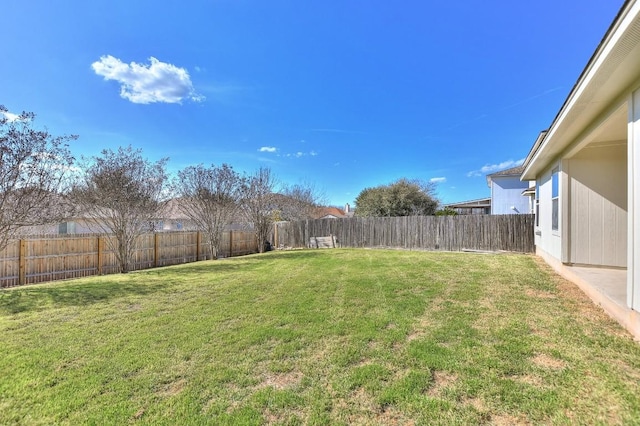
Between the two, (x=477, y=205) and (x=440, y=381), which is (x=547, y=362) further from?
(x=477, y=205)

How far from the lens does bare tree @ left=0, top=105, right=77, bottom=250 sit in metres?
7.30

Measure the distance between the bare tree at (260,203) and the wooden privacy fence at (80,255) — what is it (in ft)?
11.1

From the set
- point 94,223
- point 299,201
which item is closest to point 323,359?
point 94,223

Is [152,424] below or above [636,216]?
below

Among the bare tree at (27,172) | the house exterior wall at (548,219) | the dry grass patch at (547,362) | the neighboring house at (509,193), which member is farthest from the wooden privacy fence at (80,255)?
the neighboring house at (509,193)

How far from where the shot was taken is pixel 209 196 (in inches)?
565

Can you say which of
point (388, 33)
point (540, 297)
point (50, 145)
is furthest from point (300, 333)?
point (388, 33)

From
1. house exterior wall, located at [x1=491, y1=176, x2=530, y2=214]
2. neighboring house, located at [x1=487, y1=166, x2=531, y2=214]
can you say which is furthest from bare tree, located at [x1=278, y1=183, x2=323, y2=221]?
house exterior wall, located at [x1=491, y1=176, x2=530, y2=214]

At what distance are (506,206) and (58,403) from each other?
75.8 ft

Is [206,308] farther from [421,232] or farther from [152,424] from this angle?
[421,232]

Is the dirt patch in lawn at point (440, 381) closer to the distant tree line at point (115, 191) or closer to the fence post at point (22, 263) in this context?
the distant tree line at point (115, 191)

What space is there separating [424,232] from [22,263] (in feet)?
47.4

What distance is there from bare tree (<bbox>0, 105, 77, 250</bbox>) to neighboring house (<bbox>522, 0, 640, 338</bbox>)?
431 inches

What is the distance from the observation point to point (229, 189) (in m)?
14.9
